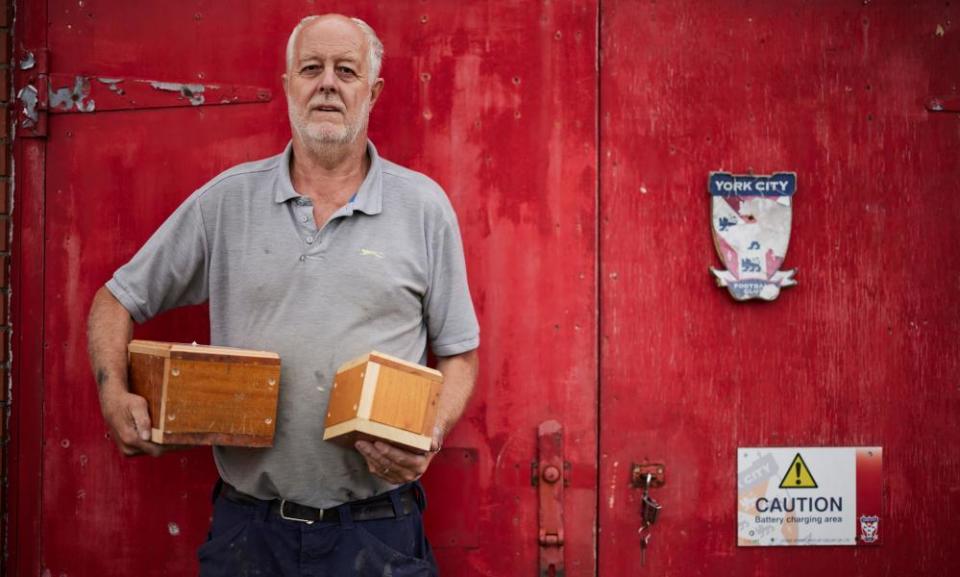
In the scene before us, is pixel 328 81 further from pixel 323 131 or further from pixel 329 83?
pixel 323 131

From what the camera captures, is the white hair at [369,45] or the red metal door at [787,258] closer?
the white hair at [369,45]

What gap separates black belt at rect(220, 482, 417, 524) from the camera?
2.22 meters

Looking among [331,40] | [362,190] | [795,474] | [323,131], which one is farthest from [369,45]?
[795,474]

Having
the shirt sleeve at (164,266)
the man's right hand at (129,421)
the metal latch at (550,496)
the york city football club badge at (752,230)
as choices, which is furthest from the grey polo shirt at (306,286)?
the york city football club badge at (752,230)

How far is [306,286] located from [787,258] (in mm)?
1553

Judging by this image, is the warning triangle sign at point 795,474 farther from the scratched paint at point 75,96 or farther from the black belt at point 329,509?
the scratched paint at point 75,96

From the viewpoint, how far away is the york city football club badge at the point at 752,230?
2611 millimetres

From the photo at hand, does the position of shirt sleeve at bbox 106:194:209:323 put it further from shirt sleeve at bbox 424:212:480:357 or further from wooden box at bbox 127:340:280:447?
shirt sleeve at bbox 424:212:480:357

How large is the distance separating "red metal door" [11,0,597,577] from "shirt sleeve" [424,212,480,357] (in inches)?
9.9

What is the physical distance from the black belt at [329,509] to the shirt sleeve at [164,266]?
1.93 feet

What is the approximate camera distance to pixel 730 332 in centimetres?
265

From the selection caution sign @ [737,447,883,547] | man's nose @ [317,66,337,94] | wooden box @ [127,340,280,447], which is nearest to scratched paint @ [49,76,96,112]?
man's nose @ [317,66,337,94]

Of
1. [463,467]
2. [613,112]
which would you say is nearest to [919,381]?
[613,112]

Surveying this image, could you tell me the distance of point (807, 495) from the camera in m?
2.66
